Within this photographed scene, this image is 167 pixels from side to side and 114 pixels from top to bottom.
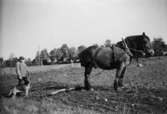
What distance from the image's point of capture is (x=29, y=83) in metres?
2.65

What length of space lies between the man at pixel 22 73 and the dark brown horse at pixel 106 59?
862 mm

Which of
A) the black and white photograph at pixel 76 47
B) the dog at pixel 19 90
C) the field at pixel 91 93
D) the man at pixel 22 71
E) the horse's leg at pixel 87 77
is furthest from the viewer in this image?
the horse's leg at pixel 87 77

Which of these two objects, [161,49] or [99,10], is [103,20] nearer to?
[99,10]

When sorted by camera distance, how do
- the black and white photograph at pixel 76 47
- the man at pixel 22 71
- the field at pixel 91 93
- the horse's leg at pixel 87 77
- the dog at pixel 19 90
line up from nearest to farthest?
the field at pixel 91 93, the black and white photograph at pixel 76 47, the man at pixel 22 71, the dog at pixel 19 90, the horse's leg at pixel 87 77

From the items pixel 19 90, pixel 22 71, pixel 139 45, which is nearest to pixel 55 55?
pixel 22 71

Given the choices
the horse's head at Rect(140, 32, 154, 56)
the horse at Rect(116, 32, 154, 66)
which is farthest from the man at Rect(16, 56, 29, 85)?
the horse's head at Rect(140, 32, 154, 56)

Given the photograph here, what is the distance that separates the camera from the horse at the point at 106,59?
8.72 feet

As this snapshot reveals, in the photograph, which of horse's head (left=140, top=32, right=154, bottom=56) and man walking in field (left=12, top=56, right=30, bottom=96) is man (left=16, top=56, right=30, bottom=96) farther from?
horse's head (left=140, top=32, right=154, bottom=56)

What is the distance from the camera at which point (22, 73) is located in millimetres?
2535

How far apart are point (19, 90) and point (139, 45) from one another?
1.90 m

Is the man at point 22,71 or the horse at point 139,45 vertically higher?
the horse at point 139,45

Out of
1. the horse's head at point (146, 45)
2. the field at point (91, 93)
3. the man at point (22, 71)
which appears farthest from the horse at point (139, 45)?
the man at point (22, 71)

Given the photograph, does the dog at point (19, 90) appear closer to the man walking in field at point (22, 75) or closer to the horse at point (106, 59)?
the man walking in field at point (22, 75)

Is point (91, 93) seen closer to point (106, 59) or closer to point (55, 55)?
point (106, 59)
